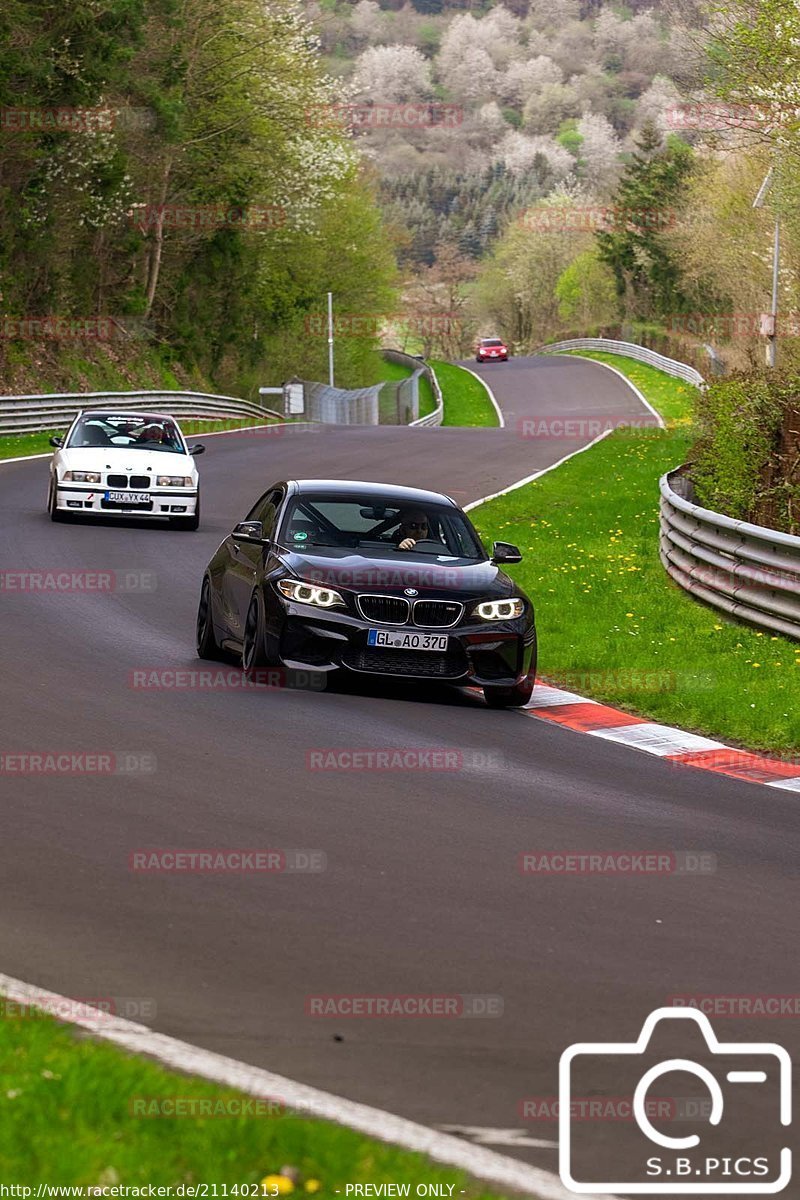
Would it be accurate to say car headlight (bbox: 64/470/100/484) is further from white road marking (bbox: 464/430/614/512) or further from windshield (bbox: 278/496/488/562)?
windshield (bbox: 278/496/488/562)

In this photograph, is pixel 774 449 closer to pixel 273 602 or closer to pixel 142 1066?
pixel 273 602

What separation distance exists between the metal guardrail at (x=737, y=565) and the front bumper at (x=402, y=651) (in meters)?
3.42

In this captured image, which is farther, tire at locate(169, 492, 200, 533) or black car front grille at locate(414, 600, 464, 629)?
tire at locate(169, 492, 200, 533)

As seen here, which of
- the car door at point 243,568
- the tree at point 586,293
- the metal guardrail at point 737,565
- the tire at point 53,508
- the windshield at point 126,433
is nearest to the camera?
the car door at point 243,568

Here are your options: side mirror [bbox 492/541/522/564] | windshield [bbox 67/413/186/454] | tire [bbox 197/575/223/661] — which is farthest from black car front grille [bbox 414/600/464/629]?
windshield [bbox 67/413/186/454]

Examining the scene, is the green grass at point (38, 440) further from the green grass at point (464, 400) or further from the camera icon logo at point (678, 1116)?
the camera icon logo at point (678, 1116)

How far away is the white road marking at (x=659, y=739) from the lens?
1110cm

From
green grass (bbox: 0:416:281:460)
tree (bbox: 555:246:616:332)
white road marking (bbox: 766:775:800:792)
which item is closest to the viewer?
white road marking (bbox: 766:775:800:792)

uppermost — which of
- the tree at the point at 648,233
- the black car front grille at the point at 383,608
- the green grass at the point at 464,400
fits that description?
the black car front grille at the point at 383,608

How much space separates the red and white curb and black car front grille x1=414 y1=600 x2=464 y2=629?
90cm

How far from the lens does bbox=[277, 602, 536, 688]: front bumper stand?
1205 centimetres

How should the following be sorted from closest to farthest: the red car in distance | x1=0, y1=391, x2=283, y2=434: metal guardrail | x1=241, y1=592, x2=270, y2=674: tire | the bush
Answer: x1=241, y1=592, x2=270, y2=674: tire → the bush → x1=0, y1=391, x2=283, y2=434: metal guardrail → the red car in distance

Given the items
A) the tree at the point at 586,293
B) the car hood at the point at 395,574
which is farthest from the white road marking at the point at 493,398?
the car hood at the point at 395,574

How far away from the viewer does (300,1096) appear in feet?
15.4
